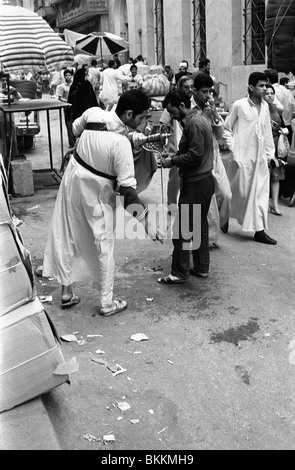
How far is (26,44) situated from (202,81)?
3.98m

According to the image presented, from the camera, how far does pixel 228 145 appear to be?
21.6ft

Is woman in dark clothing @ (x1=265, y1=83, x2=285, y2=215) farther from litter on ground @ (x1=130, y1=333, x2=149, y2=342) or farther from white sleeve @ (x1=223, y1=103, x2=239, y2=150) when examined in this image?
litter on ground @ (x1=130, y1=333, x2=149, y2=342)

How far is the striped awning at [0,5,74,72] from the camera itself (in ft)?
28.8

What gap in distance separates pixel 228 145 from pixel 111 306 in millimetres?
2473

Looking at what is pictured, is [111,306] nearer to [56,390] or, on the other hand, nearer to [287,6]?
[56,390]

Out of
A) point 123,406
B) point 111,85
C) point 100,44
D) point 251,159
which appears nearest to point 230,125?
point 251,159

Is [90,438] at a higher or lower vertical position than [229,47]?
lower

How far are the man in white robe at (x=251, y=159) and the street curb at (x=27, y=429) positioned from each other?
157 inches

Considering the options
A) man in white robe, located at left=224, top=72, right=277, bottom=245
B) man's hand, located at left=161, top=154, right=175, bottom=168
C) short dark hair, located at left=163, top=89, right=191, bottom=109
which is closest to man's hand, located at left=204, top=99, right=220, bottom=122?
man in white robe, located at left=224, top=72, right=277, bottom=245

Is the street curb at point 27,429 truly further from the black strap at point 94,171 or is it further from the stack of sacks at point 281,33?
the stack of sacks at point 281,33

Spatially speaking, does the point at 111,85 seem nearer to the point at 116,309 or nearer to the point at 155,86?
the point at 155,86

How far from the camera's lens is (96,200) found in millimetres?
4734
